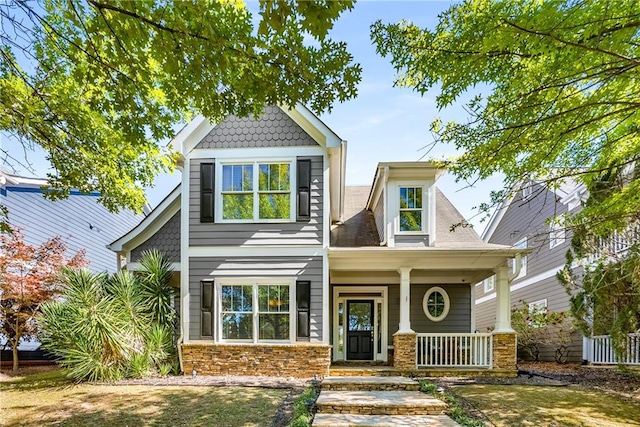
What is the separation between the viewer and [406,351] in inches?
407

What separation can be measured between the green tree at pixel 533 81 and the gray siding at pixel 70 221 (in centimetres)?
1173

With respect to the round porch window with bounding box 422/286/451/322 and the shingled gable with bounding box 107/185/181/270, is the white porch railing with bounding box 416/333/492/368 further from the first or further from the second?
the shingled gable with bounding box 107/185/181/270

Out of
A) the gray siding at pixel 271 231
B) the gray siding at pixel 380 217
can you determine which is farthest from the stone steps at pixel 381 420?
the gray siding at pixel 380 217

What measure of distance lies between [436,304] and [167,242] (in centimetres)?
850

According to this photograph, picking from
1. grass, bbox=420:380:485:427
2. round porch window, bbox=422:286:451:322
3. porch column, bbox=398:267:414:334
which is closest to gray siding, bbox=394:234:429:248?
porch column, bbox=398:267:414:334

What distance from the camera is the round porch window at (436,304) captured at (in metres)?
12.8

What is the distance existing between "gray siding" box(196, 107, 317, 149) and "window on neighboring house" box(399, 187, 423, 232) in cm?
309

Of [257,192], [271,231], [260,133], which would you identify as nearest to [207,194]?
[257,192]

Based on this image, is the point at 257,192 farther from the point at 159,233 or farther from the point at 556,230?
the point at 556,230

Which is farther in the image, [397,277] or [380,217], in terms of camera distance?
[397,277]

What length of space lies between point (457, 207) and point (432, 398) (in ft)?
25.4

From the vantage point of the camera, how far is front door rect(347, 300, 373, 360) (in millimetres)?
12727

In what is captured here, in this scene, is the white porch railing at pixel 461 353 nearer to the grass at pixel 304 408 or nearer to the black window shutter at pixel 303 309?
the black window shutter at pixel 303 309

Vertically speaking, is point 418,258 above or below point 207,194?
below
